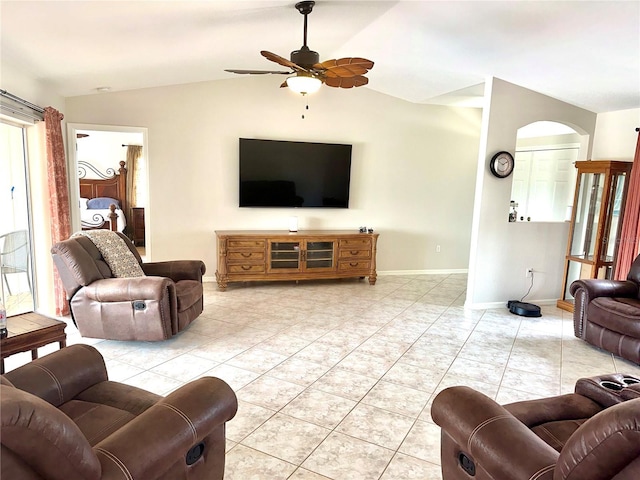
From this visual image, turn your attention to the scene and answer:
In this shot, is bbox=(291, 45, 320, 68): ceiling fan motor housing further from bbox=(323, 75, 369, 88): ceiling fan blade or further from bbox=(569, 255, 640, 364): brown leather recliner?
bbox=(569, 255, 640, 364): brown leather recliner

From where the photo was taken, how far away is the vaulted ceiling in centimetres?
275

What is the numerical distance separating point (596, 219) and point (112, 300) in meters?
5.12

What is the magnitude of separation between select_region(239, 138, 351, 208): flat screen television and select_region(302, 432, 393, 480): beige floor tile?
381cm

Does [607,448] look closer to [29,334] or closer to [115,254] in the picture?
[29,334]

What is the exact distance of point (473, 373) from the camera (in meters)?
3.06

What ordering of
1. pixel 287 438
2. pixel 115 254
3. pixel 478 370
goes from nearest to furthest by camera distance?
1. pixel 287 438
2. pixel 478 370
3. pixel 115 254

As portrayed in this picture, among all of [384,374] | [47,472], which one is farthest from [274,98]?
[47,472]

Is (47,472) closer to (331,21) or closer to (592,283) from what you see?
(331,21)

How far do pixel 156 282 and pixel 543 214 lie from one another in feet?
18.5

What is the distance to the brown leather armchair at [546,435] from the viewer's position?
100 cm

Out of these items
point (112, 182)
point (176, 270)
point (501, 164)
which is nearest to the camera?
point (176, 270)

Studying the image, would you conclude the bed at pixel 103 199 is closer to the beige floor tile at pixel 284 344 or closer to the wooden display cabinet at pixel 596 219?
the beige floor tile at pixel 284 344

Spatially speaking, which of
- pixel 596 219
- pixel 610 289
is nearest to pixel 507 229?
pixel 596 219

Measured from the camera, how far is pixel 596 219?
4668 millimetres
